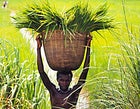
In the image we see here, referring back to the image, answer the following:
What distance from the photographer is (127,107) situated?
272cm

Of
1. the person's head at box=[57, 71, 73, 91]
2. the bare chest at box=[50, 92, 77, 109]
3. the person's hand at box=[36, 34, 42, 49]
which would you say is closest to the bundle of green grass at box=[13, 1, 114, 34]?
the person's hand at box=[36, 34, 42, 49]

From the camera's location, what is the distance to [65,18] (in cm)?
274

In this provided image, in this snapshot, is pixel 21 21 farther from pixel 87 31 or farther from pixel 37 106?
pixel 37 106

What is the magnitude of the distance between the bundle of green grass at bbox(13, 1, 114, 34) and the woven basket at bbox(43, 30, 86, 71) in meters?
0.04

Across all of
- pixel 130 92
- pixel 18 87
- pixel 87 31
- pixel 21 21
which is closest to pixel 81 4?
pixel 87 31

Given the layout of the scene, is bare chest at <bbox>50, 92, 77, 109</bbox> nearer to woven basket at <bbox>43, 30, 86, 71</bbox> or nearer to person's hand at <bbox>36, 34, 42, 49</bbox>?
woven basket at <bbox>43, 30, 86, 71</bbox>

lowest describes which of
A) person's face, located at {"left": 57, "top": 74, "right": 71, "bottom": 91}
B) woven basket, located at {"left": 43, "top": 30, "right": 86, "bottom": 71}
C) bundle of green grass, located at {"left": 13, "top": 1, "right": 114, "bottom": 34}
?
person's face, located at {"left": 57, "top": 74, "right": 71, "bottom": 91}

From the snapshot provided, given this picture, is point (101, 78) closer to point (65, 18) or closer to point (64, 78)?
point (64, 78)

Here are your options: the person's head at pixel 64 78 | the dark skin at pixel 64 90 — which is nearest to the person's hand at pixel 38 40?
the dark skin at pixel 64 90

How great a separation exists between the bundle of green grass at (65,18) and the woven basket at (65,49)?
41mm

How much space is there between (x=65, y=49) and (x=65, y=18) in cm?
17

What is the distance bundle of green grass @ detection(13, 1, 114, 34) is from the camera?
9.04 feet

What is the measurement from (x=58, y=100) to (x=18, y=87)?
2.22 feet

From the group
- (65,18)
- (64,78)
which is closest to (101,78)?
(64,78)
